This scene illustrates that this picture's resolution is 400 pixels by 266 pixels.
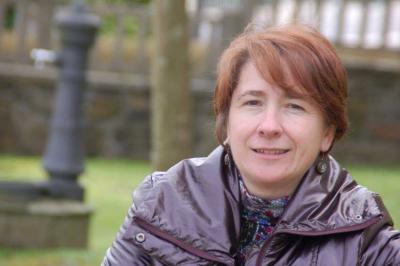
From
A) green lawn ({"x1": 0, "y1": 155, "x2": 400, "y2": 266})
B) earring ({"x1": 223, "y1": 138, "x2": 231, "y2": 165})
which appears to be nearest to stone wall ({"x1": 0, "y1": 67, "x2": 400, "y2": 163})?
green lawn ({"x1": 0, "y1": 155, "x2": 400, "y2": 266})

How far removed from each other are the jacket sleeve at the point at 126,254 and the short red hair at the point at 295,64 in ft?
1.32

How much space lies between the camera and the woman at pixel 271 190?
98.2 inches

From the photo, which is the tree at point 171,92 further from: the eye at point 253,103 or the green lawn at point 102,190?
the eye at point 253,103

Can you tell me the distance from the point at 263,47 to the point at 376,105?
8.58 meters

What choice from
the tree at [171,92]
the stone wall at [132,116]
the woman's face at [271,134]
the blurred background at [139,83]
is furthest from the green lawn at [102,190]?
the woman's face at [271,134]

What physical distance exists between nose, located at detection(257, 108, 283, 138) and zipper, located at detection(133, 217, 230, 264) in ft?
0.95

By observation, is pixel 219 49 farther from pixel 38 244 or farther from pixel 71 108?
pixel 38 244

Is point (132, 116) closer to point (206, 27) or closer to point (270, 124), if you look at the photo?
point (206, 27)

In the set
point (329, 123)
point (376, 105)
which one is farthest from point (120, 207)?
point (329, 123)

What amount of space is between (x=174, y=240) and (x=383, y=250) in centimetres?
45

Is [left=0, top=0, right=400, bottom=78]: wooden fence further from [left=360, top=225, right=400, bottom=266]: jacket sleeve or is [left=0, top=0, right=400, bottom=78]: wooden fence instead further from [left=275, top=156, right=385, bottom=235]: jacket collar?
[left=360, top=225, right=400, bottom=266]: jacket sleeve

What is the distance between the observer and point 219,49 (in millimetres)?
10875

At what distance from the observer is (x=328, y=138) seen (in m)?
2.67

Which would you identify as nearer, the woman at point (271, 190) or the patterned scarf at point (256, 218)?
the woman at point (271, 190)
